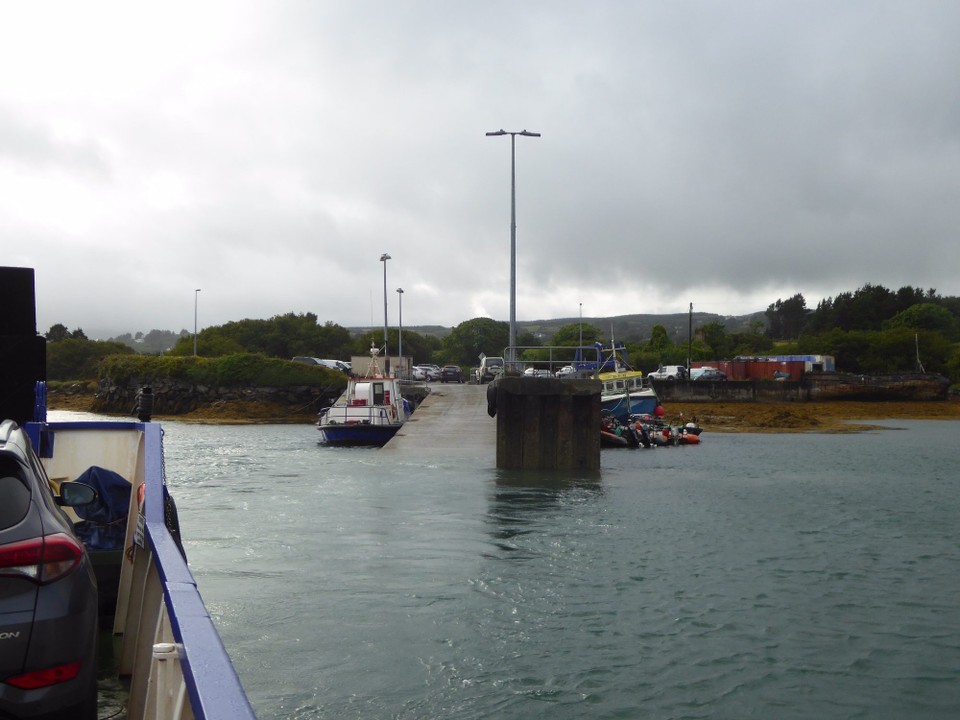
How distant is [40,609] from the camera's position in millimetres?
3908

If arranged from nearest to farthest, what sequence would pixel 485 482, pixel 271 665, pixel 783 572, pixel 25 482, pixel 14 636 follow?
pixel 14 636 → pixel 25 482 → pixel 271 665 → pixel 783 572 → pixel 485 482

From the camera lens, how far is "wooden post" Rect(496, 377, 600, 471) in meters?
27.7

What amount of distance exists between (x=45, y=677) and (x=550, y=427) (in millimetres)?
24292

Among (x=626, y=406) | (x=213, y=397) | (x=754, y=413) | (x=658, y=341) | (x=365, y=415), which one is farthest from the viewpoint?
(x=658, y=341)

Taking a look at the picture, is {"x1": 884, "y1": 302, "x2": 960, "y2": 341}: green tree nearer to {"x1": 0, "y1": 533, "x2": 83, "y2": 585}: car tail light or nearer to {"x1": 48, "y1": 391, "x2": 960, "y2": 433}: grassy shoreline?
{"x1": 48, "y1": 391, "x2": 960, "y2": 433}: grassy shoreline

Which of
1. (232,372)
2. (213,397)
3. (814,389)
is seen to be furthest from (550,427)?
(814,389)

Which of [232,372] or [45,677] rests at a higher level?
[232,372]

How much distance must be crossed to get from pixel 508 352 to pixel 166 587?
92.9 ft

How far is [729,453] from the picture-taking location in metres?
37.8

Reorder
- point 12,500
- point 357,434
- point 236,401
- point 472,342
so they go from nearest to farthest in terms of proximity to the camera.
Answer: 1. point 12,500
2. point 357,434
3. point 236,401
4. point 472,342

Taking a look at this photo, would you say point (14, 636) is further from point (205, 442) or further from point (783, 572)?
point (205, 442)

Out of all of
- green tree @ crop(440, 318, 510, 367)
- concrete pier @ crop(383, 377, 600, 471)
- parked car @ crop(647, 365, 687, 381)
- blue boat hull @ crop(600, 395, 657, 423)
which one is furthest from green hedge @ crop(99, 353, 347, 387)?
green tree @ crop(440, 318, 510, 367)

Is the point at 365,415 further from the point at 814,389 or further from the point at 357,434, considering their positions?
the point at 814,389

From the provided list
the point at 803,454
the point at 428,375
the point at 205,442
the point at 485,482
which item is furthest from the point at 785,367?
the point at 485,482
